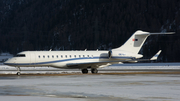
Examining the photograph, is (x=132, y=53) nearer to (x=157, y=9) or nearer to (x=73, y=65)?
(x=73, y=65)

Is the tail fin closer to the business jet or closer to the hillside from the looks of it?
the business jet

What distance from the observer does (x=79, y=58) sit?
40.5 metres

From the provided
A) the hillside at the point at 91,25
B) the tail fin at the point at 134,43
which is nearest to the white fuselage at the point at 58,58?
the tail fin at the point at 134,43

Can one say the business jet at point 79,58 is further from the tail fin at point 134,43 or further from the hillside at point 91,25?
the hillside at point 91,25

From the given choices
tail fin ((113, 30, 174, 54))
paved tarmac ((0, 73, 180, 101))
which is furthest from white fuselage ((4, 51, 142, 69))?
paved tarmac ((0, 73, 180, 101))

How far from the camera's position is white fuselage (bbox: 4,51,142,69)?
37.4 m

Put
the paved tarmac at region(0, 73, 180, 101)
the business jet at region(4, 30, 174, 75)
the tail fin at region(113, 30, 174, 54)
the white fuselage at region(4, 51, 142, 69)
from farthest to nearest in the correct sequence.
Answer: the tail fin at region(113, 30, 174, 54) < the business jet at region(4, 30, 174, 75) < the white fuselage at region(4, 51, 142, 69) < the paved tarmac at region(0, 73, 180, 101)

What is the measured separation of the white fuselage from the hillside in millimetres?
67681

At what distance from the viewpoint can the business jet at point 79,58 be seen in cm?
3772

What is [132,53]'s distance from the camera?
42094 mm

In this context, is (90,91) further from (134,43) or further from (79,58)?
(134,43)

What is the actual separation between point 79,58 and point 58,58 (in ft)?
9.25

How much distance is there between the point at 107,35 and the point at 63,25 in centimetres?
2226

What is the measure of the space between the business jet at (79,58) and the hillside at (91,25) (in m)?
65.3
